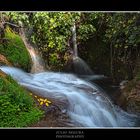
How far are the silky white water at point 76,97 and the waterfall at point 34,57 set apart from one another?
0.04 meters

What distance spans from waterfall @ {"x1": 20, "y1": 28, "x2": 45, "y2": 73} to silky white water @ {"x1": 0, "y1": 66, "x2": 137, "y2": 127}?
1.5 inches

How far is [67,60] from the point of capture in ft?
11.2

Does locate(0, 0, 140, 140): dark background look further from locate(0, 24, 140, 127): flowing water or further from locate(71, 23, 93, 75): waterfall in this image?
locate(71, 23, 93, 75): waterfall

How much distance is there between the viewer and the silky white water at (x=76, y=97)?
10.9 ft

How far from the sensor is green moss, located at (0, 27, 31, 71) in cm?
338

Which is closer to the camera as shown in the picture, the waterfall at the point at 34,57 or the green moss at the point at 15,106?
the green moss at the point at 15,106

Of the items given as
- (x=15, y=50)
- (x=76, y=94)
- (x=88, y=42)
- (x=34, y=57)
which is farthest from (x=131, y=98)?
(x=15, y=50)
